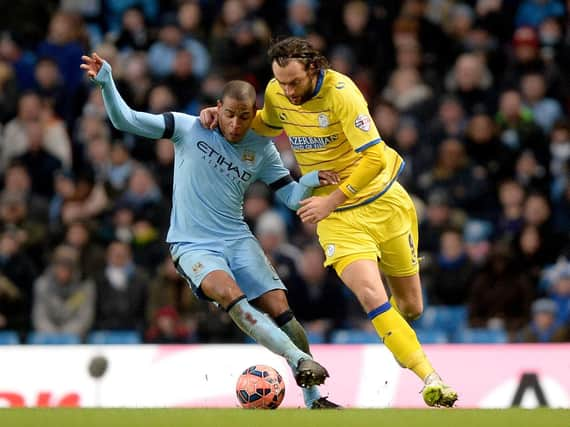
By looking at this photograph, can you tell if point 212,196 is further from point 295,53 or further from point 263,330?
point 295,53

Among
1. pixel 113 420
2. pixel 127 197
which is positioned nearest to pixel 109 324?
pixel 127 197

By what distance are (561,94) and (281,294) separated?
6630 mm

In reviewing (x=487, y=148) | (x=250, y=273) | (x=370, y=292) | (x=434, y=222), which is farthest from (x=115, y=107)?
(x=487, y=148)

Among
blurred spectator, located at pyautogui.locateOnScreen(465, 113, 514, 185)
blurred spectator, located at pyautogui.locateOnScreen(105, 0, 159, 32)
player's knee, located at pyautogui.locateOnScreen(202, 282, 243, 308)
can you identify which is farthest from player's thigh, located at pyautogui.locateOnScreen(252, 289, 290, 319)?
blurred spectator, located at pyautogui.locateOnScreen(105, 0, 159, 32)

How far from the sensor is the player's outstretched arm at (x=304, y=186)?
952cm

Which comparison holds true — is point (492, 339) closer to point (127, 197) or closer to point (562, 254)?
point (562, 254)

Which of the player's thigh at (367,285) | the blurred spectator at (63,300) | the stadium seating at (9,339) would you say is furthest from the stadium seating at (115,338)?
the player's thigh at (367,285)

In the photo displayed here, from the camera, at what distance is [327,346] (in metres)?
11.7

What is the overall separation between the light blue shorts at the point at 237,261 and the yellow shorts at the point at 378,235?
456mm

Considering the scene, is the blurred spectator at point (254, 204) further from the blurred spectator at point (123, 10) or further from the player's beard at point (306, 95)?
the player's beard at point (306, 95)

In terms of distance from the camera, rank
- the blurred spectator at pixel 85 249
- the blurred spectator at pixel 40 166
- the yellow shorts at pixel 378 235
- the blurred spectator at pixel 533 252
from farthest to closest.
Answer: the blurred spectator at pixel 40 166 → the blurred spectator at pixel 85 249 → the blurred spectator at pixel 533 252 → the yellow shorts at pixel 378 235

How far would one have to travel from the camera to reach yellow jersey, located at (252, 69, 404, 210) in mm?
9211

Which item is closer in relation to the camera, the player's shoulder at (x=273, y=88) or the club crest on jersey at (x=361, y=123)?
the club crest on jersey at (x=361, y=123)

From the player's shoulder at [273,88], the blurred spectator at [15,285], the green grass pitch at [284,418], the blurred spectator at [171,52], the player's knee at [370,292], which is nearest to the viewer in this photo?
the green grass pitch at [284,418]
